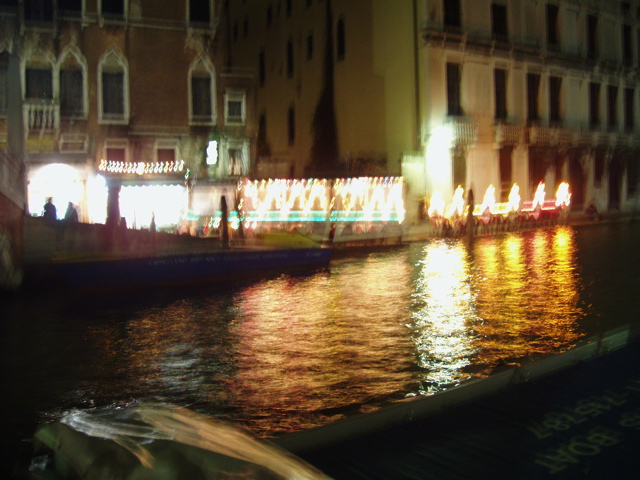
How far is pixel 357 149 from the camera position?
35.6 m

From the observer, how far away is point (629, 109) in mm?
45250

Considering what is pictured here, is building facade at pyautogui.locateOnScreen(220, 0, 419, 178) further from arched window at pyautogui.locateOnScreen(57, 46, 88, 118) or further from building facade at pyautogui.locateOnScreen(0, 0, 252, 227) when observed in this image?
arched window at pyautogui.locateOnScreen(57, 46, 88, 118)

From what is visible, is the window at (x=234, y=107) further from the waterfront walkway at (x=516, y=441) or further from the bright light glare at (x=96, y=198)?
the waterfront walkway at (x=516, y=441)

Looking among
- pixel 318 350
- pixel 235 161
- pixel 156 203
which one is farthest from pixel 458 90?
pixel 318 350

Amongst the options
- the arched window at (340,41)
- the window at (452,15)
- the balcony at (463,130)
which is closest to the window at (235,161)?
the arched window at (340,41)

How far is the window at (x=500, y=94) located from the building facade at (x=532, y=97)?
69mm

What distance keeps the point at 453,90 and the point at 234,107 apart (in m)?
10.8

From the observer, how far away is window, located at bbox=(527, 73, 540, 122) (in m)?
38.1

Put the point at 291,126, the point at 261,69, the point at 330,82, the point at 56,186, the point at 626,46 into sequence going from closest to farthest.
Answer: the point at 56,186, the point at 330,82, the point at 291,126, the point at 261,69, the point at 626,46

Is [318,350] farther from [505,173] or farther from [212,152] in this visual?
[505,173]

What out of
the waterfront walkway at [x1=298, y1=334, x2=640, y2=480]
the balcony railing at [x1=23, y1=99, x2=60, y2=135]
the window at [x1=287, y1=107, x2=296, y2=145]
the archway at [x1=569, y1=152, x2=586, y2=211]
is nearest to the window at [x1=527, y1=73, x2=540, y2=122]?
the archway at [x1=569, y1=152, x2=586, y2=211]

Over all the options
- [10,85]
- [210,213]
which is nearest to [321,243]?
[10,85]

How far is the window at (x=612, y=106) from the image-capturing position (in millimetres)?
43438

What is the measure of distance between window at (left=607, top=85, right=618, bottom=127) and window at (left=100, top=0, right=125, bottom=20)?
29762 millimetres
